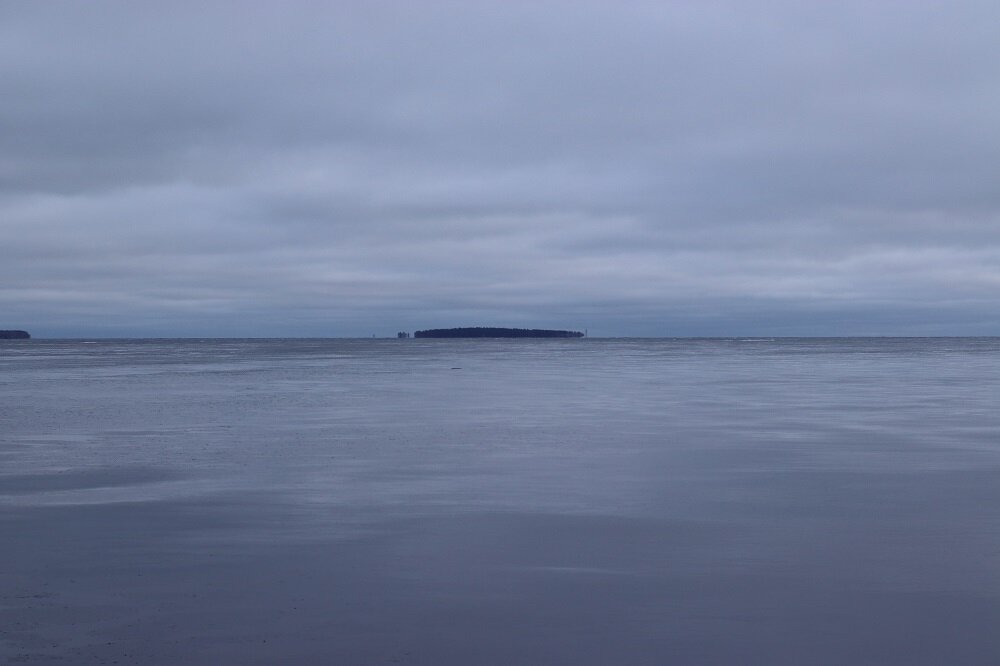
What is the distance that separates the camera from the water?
796 cm

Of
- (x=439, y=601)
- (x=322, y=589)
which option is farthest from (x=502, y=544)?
(x=322, y=589)

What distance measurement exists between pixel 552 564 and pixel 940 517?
5.53 meters

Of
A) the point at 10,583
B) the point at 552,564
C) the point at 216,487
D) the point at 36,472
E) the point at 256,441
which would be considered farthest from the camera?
the point at 256,441

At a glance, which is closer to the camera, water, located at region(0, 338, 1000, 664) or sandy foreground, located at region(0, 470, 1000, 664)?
→ sandy foreground, located at region(0, 470, 1000, 664)

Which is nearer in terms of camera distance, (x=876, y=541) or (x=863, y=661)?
(x=863, y=661)

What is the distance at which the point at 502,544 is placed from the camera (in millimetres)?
11039

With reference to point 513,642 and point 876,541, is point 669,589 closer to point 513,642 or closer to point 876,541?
point 513,642

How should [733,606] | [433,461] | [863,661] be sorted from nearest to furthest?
[863,661] < [733,606] < [433,461]

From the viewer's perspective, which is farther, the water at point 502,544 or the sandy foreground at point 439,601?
the water at point 502,544

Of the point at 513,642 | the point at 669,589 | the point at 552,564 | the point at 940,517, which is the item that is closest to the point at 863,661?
the point at 669,589

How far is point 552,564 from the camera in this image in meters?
10.1

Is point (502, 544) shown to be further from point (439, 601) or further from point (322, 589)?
point (322, 589)

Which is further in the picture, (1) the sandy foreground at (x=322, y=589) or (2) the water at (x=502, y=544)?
(2) the water at (x=502, y=544)

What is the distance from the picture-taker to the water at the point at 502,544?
26.1 feet
